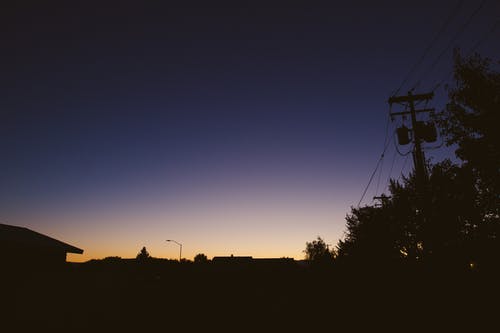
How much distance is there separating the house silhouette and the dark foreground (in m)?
0.55

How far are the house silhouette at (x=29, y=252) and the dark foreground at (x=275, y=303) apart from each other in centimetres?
55

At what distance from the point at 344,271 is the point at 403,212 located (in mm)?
17938

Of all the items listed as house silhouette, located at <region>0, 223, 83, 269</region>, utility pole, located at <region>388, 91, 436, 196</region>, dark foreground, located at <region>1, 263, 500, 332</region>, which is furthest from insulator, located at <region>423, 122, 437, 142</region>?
house silhouette, located at <region>0, 223, 83, 269</region>

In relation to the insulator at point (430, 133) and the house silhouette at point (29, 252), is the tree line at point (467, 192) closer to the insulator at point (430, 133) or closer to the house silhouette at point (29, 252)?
the insulator at point (430, 133)

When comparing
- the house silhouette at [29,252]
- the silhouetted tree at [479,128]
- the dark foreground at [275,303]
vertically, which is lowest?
the dark foreground at [275,303]

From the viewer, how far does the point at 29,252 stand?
47.3 feet

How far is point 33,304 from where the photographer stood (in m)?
13.7

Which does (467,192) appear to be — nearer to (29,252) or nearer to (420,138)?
(420,138)

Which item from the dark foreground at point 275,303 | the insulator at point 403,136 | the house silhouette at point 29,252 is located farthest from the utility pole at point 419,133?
the house silhouette at point 29,252

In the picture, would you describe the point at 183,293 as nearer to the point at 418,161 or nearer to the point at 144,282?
the point at 144,282

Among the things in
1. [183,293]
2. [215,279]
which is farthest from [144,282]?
[215,279]

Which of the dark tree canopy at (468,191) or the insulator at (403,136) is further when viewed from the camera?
the insulator at (403,136)

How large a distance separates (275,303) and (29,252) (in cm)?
1386

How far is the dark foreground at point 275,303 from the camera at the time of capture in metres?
11.1
